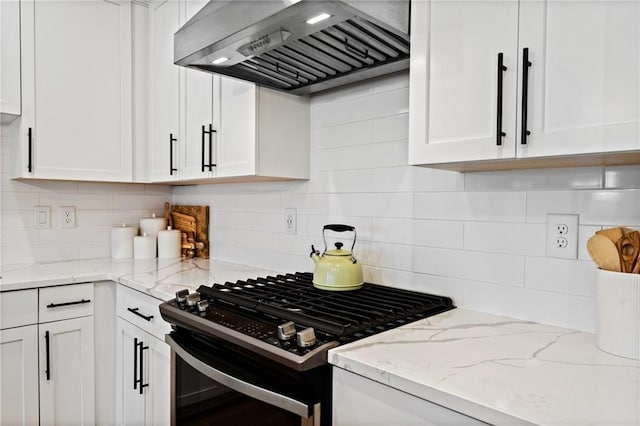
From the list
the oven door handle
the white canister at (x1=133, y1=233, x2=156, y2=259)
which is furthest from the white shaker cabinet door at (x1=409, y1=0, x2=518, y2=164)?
the white canister at (x1=133, y1=233, x2=156, y2=259)

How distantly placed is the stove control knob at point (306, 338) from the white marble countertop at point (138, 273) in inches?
29.9

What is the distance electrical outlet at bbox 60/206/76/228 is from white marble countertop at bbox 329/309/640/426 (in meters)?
2.06

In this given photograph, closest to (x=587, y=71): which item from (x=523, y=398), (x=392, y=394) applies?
(x=523, y=398)

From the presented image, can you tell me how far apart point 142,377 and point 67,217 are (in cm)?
115

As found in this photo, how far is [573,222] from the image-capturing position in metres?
1.21

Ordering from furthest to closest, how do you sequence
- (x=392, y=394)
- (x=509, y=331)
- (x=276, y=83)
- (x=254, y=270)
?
(x=254, y=270), (x=276, y=83), (x=509, y=331), (x=392, y=394)

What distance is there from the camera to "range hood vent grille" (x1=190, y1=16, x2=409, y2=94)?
1.29 meters

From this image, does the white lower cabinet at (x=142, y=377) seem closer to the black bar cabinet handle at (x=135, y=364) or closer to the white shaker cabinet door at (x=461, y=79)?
the black bar cabinet handle at (x=135, y=364)

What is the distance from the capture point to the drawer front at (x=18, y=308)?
5.74 ft

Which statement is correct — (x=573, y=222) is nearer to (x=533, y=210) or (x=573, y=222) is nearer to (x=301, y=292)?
(x=533, y=210)

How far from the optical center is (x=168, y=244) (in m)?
2.54

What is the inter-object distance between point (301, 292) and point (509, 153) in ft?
2.73

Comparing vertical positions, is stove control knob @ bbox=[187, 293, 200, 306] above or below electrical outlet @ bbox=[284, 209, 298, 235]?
below

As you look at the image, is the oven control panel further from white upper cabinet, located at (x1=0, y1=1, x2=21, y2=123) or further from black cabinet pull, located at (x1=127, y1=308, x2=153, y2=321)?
white upper cabinet, located at (x1=0, y1=1, x2=21, y2=123)
